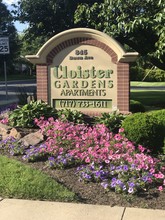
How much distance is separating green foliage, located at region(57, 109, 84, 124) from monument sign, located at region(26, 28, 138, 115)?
0.49m

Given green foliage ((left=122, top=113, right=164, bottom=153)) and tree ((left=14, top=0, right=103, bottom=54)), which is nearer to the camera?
green foliage ((left=122, top=113, right=164, bottom=153))

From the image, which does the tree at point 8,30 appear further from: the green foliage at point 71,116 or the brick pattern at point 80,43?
the green foliage at point 71,116

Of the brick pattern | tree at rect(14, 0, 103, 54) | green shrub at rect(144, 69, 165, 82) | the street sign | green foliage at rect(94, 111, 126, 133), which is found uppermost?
tree at rect(14, 0, 103, 54)

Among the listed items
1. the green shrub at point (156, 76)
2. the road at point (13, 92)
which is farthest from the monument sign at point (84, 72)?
the green shrub at point (156, 76)

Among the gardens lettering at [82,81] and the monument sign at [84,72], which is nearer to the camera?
the monument sign at [84,72]

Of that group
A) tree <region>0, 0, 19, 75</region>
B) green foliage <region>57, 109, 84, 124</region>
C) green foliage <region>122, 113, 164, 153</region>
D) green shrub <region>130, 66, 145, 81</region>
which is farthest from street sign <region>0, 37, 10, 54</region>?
tree <region>0, 0, 19, 75</region>

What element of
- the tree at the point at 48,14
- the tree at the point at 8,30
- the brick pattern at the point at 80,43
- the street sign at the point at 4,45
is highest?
the tree at the point at 8,30

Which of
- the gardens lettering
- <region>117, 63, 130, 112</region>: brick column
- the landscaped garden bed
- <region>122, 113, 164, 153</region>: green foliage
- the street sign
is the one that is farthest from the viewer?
the street sign

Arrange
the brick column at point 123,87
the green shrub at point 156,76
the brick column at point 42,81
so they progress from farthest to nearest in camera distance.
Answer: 1. the green shrub at point 156,76
2. the brick column at point 42,81
3. the brick column at point 123,87

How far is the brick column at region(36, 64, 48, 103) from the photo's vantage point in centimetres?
855

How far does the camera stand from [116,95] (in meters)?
8.08

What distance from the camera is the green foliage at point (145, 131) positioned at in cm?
643

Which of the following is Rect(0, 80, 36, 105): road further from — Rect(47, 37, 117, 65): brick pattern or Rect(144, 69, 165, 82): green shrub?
Rect(144, 69, 165, 82): green shrub

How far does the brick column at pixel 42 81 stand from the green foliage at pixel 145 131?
2568mm
